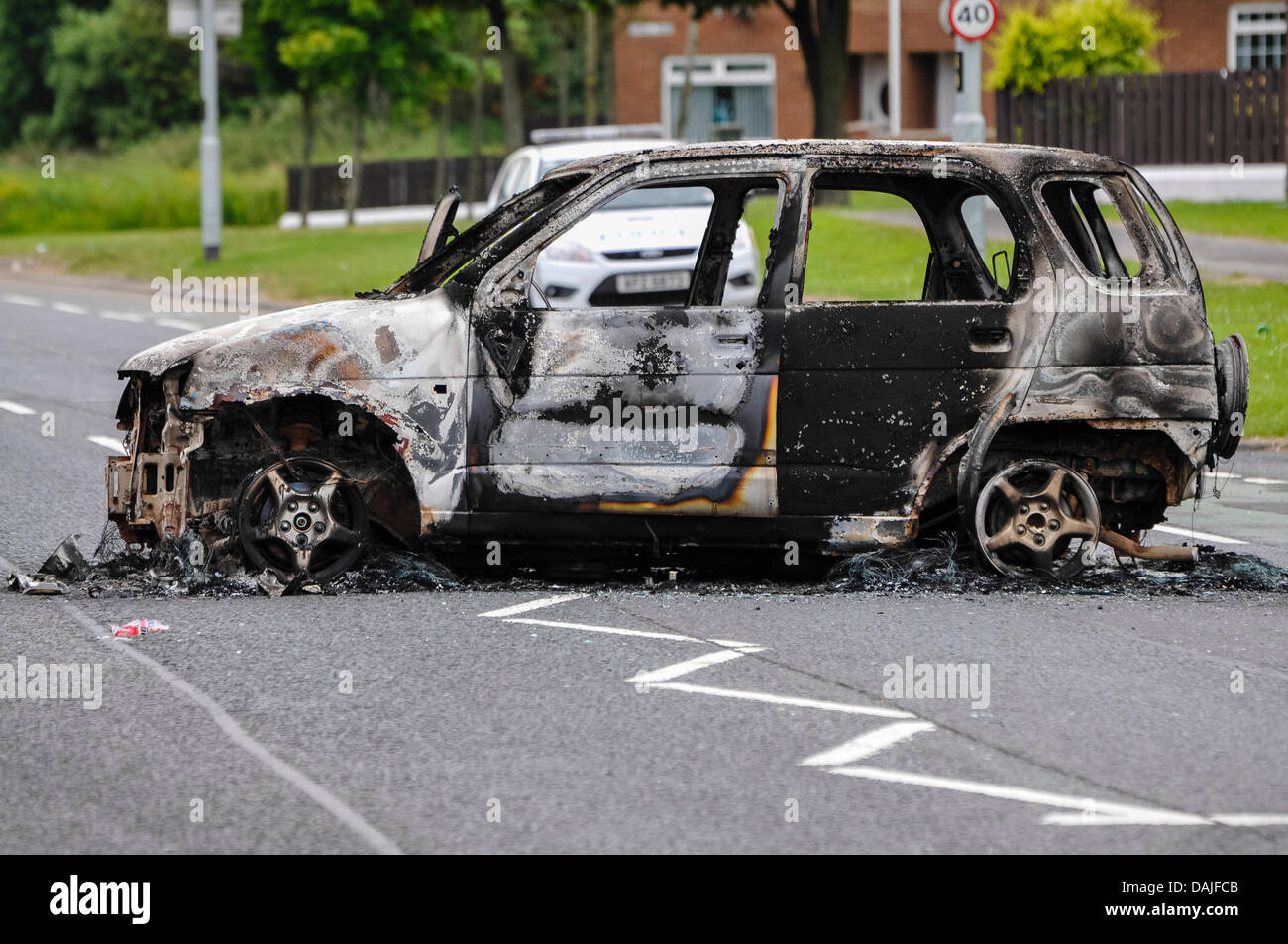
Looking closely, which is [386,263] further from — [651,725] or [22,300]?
[651,725]

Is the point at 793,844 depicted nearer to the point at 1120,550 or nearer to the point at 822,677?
the point at 822,677

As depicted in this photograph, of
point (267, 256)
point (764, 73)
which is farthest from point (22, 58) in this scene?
point (267, 256)

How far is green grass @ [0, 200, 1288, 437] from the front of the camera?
17.6 meters

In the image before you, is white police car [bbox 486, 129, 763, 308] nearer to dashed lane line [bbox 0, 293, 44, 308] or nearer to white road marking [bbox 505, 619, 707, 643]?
white road marking [bbox 505, 619, 707, 643]

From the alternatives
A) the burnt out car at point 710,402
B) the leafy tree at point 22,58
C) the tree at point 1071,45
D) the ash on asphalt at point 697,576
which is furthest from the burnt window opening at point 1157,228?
the leafy tree at point 22,58

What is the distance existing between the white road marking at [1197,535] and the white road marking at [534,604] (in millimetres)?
3216

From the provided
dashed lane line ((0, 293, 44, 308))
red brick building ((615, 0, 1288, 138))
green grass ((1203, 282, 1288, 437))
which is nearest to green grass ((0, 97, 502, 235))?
red brick building ((615, 0, 1288, 138))

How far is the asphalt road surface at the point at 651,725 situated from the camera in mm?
5410

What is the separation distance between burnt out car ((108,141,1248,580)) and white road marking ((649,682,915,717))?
148cm

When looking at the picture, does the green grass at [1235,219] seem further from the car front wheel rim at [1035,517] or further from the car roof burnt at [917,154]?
the car front wheel rim at [1035,517]

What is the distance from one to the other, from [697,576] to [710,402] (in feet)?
3.38

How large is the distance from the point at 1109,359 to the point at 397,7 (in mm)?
34274

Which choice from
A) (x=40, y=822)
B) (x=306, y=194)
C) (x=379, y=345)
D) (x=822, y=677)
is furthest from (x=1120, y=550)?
(x=306, y=194)

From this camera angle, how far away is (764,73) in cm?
5119
